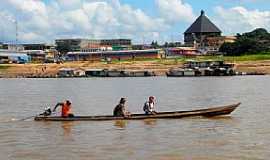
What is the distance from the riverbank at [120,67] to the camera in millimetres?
115438

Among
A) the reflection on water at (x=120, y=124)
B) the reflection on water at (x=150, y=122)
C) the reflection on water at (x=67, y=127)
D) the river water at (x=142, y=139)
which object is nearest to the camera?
the river water at (x=142, y=139)

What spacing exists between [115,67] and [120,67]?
1.88 meters

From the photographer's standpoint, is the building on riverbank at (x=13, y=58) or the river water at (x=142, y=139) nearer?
the river water at (x=142, y=139)

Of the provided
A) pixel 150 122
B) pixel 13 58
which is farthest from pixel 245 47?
pixel 150 122

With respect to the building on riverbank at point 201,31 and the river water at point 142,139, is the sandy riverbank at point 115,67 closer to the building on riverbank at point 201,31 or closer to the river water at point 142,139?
the building on riverbank at point 201,31

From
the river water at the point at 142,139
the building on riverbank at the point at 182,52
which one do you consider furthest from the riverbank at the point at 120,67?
the river water at the point at 142,139

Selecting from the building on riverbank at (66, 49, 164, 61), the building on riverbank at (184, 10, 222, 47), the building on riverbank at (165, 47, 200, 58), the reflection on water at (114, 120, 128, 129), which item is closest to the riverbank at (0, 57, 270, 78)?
the building on riverbank at (66, 49, 164, 61)

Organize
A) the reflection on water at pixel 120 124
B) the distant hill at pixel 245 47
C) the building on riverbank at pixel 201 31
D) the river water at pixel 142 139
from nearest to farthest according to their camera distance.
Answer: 1. the river water at pixel 142 139
2. the reflection on water at pixel 120 124
3. the distant hill at pixel 245 47
4. the building on riverbank at pixel 201 31

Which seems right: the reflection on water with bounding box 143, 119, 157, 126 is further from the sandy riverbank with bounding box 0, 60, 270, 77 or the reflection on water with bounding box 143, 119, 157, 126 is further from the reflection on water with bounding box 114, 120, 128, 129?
the sandy riverbank with bounding box 0, 60, 270, 77

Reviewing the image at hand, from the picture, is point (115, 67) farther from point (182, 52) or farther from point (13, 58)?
point (13, 58)

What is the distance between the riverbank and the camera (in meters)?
115

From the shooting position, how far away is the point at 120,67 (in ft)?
415

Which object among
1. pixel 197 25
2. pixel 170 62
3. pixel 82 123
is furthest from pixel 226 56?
pixel 82 123

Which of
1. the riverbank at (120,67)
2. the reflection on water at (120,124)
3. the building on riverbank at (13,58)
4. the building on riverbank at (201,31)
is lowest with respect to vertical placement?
the reflection on water at (120,124)
